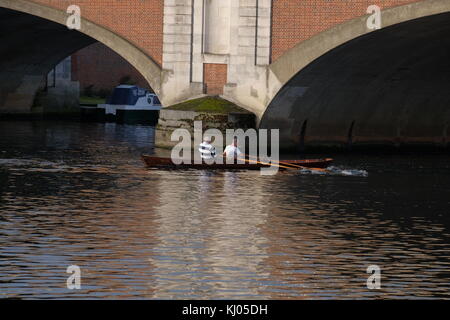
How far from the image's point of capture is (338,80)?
39.1m

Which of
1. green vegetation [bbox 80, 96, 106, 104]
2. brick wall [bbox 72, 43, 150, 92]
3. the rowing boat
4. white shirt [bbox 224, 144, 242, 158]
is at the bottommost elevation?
the rowing boat

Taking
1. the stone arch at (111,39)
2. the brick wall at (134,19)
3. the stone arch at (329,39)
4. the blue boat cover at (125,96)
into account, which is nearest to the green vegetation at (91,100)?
the blue boat cover at (125,96)

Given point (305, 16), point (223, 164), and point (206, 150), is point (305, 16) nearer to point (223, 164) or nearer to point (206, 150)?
point (206, 150)

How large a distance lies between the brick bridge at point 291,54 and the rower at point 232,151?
4114 millimetres

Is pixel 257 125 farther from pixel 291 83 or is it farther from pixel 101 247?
pixel 101 247

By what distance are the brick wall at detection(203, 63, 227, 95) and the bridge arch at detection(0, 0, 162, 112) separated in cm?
172

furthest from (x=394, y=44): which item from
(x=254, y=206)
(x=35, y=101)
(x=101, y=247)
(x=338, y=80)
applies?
(x=35, y=101)

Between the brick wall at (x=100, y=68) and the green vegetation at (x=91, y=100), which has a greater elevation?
the brick wall at (x=100, y=68)

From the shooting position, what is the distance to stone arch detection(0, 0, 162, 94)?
39.4 meters

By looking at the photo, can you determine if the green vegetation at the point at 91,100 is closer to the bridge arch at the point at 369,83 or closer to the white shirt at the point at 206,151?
the bridge arch at the point at 369,83

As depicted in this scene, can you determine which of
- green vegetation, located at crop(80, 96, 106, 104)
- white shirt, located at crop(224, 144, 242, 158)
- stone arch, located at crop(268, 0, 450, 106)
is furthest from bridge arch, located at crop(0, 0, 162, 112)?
green vegetation, located at crop(80, 96, 106, 104)

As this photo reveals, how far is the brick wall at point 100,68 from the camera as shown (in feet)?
233

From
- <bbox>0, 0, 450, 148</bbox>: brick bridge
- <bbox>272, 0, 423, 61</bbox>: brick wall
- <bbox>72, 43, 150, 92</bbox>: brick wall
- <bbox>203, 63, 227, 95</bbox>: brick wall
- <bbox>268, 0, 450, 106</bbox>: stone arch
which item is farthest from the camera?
<bbox>72, 43, 150, 92</bbox>: brick wall

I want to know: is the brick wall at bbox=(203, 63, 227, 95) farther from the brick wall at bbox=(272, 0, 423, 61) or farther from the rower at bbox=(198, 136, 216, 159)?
the rower at bbox=(198, 136, 216, 159)
